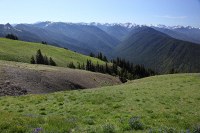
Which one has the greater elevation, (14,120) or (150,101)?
(14,120)

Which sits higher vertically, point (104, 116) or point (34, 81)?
point (104, 116)

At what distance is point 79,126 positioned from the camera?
17.2m

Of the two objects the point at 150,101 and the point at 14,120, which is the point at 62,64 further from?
the point at 14,120

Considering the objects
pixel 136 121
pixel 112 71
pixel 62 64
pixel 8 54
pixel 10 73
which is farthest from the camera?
pixel 112 71

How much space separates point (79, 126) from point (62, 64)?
5640 inches

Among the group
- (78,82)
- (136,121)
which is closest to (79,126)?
(136,121)

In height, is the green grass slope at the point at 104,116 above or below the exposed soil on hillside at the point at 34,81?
above

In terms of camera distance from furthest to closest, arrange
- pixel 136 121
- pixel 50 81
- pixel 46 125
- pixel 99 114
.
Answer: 1. pixel 50 81
2. pixel 99 114
3. pixel 136 121
4. pixel 46 125

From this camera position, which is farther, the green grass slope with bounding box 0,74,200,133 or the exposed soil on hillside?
the exposed soil on hillside

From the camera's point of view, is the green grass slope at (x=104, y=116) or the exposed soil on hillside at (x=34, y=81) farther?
the exposed soil on hillside at (x=34, y=81)

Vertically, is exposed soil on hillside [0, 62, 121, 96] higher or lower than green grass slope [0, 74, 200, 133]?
lower

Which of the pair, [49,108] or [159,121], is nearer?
[159,121]

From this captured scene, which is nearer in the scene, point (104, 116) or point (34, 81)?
point (104, 116)

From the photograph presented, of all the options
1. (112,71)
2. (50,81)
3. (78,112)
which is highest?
(78,112)
